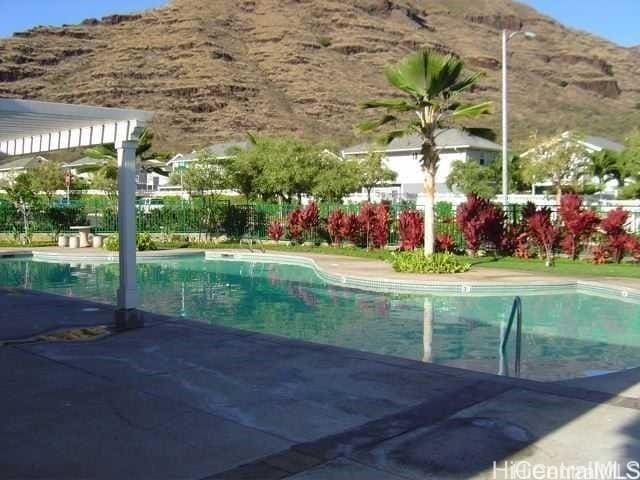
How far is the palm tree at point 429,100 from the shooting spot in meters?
16.8

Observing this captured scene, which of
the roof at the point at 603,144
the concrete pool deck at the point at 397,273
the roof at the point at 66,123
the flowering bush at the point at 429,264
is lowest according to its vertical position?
the concrete pool deck at the point at 397,273

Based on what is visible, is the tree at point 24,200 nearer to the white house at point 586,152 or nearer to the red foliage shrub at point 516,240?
the red foliage shrub at point 516,240

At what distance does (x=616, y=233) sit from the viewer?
66.0ft

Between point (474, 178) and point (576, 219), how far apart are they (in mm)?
27653

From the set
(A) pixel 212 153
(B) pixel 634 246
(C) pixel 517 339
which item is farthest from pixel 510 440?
(A) pixel 212 153

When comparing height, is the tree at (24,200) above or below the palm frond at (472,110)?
below

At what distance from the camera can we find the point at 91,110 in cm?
929

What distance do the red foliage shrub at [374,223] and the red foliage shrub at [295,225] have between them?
3.05 meters

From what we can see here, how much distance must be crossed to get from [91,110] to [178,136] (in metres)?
84.9

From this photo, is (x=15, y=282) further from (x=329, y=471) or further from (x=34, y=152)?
(x=329, y=471)

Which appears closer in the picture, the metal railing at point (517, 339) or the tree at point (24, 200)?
the metal railing at point (517, 339)

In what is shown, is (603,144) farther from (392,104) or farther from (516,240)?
(392,104)

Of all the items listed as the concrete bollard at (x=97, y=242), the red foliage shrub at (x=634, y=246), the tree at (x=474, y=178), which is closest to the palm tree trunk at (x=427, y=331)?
the red foliage shrub at (x=634, y=246)

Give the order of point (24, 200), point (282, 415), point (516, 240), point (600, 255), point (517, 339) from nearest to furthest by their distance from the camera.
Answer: point (282, 415) → point (517, 339) → point (600, 255) → point (516, 240) → point (24, 200)
